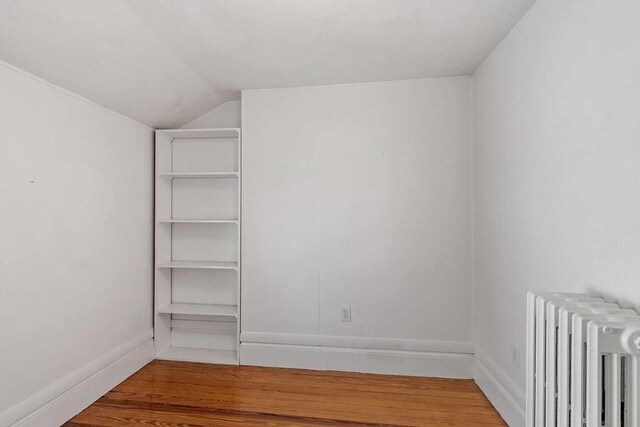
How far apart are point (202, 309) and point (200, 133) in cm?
Result: 153

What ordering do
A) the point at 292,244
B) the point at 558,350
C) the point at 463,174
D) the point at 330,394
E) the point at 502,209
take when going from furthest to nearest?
1. the point at 292,244
2. the point at 463,174
3. the point at 330,394
4. the point at 502,209
5. the point at 558,350

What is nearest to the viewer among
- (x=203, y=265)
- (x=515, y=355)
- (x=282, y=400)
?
(x=515, y=355)

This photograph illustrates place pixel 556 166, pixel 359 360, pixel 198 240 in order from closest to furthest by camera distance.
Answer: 1. pixel 556 166
2. pixel 359 360
3. pixel 198 240

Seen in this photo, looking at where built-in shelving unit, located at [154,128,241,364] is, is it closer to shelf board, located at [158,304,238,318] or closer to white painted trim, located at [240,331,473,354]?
shelf board, located at [158,304,238,318]

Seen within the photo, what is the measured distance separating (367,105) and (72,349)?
265 cm

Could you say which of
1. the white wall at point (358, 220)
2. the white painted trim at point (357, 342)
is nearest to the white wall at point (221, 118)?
the white wall at point (358, 220)

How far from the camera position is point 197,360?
108 inches

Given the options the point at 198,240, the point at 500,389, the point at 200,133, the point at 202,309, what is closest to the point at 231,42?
the point at 200,133

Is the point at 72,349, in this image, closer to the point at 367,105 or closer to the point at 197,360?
the point at 197,360

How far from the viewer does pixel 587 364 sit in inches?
37.3

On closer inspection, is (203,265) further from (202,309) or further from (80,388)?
(80,388)

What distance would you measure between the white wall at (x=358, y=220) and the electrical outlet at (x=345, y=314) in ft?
0.11

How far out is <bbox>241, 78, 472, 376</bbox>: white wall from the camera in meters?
2.50

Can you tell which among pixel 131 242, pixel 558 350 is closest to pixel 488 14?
pixel 558 350
